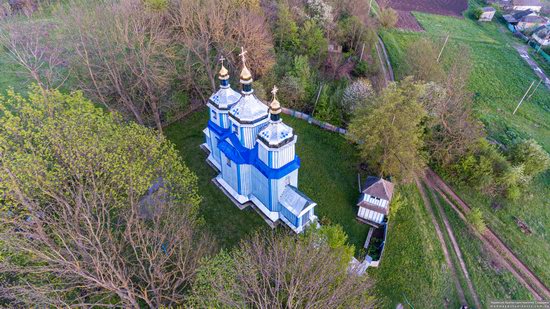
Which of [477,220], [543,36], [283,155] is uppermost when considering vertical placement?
[283,155]

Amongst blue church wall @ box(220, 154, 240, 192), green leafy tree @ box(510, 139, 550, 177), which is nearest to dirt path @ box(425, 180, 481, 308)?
green leafy tree @ box(510, 139, 550, 177)

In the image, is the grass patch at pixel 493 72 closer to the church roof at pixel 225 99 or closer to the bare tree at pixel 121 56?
the church roof at pixel 225 99

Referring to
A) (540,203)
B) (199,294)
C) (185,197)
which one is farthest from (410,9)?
(199,294)

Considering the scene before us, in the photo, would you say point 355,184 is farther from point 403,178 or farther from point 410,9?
point 410,9

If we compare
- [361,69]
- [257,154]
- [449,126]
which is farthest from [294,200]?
[361,69]

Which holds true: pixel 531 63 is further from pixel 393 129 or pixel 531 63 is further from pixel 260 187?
pixel 260 187

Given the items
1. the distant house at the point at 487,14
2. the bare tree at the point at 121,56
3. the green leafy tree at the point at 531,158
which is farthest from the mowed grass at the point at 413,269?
the distant house at the point at 487,14

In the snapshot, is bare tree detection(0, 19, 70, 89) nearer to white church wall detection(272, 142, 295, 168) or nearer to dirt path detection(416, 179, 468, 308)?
white church wall detection(272, 142, 295, 168)
